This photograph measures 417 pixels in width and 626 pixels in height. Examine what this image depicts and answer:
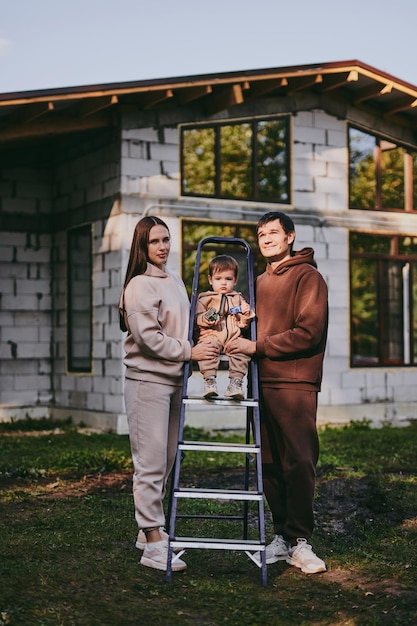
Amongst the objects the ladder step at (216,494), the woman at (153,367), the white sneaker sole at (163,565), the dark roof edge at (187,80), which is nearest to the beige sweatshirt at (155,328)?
the woman at (153,367)

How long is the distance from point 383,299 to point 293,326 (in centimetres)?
957

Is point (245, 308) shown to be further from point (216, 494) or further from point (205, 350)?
point (216, 494)

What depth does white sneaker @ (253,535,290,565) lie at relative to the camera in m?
5.62

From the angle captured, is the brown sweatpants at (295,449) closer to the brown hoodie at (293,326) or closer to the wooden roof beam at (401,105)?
the brown hoodie at (293,326)

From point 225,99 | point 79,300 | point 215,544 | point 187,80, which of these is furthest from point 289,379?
point 79,300

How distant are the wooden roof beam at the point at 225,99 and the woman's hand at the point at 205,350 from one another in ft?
25.4

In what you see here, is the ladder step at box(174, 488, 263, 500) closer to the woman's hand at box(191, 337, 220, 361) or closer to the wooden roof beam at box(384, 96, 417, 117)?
the woman's hand at box(191, 337, 220, 361)

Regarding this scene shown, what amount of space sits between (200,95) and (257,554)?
315 inches

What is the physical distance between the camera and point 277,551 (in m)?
5.66

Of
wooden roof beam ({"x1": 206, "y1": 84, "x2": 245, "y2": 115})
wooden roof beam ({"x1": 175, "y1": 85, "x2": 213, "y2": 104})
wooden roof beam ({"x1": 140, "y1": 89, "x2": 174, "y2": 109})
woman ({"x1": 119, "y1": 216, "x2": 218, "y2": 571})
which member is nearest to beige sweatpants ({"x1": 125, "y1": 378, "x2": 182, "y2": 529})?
woman ({"x1": 119, "y1": 216, "x2": 218, "y2": 571})

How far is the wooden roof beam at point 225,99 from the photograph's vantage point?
12.6 metres

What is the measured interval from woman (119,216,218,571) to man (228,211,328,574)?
15.8 inches

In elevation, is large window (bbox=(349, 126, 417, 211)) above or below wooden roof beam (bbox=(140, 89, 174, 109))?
below

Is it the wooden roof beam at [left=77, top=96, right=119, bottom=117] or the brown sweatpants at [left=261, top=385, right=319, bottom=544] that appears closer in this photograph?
the brown sweatpants at [left=261, top=385, right=319, bottom=544]
